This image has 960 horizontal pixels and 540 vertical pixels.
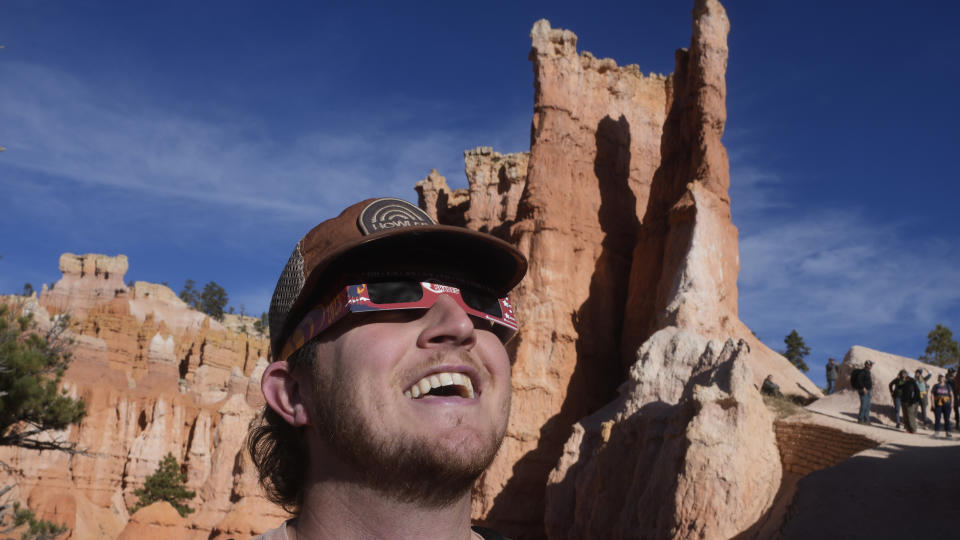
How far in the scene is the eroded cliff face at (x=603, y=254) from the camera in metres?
19.5

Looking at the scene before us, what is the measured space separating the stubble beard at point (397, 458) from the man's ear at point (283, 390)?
17cm

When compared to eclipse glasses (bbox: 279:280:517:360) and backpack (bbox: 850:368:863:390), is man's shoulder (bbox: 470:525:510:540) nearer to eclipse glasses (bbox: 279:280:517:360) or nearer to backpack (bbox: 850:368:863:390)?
eclipse glasses (bbox: 279:280:517:360)

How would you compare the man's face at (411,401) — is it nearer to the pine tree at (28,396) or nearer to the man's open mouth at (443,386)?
the man's open mouth at (443,386)

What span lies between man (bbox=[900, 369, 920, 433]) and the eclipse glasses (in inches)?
535

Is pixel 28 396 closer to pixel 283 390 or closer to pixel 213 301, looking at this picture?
pixel 283 390

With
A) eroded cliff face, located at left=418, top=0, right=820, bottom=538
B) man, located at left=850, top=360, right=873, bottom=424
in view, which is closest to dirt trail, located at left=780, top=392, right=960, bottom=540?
man, located at left=850, top=360, right=873, bottom=424

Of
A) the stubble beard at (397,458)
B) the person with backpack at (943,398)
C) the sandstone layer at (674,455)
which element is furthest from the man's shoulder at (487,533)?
the person with backpack at (943,398)

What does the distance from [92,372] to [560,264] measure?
91.0 ft

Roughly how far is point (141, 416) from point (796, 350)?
3854 cm

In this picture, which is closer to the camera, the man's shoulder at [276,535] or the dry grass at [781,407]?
the man's shoulder at [276,535]

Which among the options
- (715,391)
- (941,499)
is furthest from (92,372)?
(941,499)

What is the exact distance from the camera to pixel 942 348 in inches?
1505

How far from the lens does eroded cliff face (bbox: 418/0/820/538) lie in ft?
64.1

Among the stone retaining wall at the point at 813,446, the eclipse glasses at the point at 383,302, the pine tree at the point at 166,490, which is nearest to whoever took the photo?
the eclipse glasses at the point at 383,302
